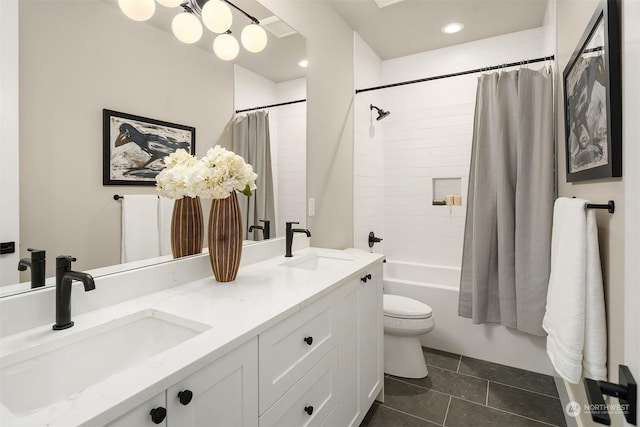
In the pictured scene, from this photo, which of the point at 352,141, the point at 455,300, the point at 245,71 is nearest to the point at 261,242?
the point at 245,71

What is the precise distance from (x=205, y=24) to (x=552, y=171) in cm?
224

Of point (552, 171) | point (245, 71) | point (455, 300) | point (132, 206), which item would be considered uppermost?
point (245, 71)

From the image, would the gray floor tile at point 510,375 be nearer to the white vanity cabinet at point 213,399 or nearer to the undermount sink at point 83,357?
the white vanity cabinet at point 213,399

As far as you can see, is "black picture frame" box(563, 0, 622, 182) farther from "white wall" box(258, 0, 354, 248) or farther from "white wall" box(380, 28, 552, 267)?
"white wall" box(380, 28, 552, 267)

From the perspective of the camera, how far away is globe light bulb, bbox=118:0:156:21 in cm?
115

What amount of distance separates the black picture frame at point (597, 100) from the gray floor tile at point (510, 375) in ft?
4.79

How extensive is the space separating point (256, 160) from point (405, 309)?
1.45m

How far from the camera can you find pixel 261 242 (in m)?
1.82

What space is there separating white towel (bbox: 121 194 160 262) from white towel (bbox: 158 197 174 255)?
2 cm

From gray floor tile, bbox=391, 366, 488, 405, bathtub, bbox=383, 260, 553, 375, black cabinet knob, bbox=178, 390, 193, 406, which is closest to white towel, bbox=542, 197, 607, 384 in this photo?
gray floor tile, bbox=391, 366, 488, 405

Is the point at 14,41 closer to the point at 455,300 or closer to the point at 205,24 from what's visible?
the point at 205,24

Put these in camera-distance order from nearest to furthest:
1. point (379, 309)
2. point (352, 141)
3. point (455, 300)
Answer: point (379, 309) < point (455, 300) < point (352, 141)

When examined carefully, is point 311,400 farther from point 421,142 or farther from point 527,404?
point 421,142

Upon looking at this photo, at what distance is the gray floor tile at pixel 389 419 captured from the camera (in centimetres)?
Result: 180
